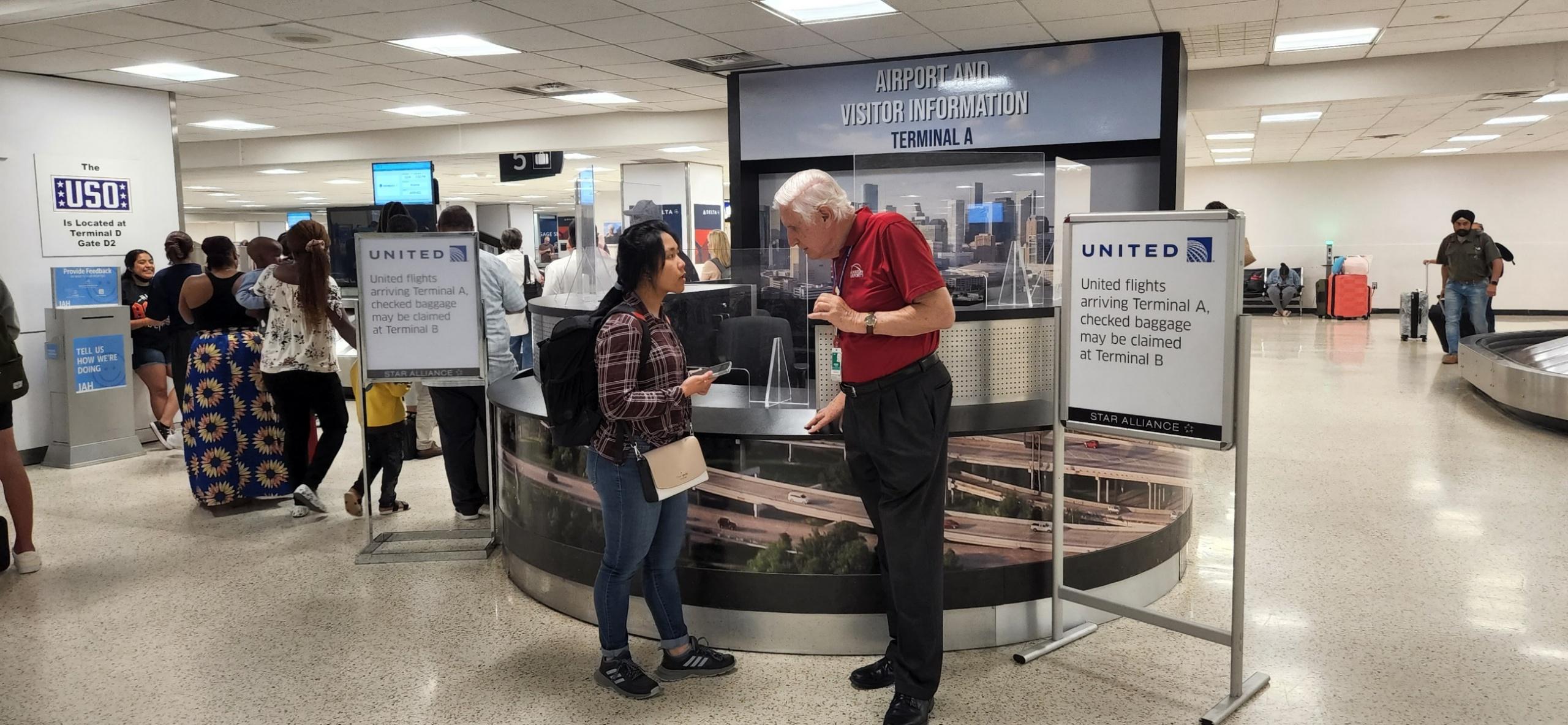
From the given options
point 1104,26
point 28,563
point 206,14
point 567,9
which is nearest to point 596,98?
point 567,9

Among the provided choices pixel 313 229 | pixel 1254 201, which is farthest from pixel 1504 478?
pixel 1254 201

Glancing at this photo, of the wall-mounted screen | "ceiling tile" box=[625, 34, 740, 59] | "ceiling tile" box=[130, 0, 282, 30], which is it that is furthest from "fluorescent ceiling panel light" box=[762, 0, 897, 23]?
the wall-mounted screen

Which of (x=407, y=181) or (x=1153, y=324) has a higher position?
(x=407, y=181)

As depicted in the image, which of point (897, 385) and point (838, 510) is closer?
point (897, 385)

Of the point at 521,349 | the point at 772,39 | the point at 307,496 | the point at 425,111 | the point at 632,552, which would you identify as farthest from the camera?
the point at 425,111

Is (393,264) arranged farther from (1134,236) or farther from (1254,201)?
(1254,201)

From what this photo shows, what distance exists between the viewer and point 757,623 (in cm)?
358

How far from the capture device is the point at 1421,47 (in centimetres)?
868

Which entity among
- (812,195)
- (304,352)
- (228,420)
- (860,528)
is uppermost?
(812,195)

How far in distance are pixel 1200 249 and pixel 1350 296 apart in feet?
57.5

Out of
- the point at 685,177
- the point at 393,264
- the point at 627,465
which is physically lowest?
the point at 627,465

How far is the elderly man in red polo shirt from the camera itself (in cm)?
283

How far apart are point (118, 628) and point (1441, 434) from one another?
7993 millimetres

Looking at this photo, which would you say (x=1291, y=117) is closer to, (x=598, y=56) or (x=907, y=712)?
(x=598, y=56)
